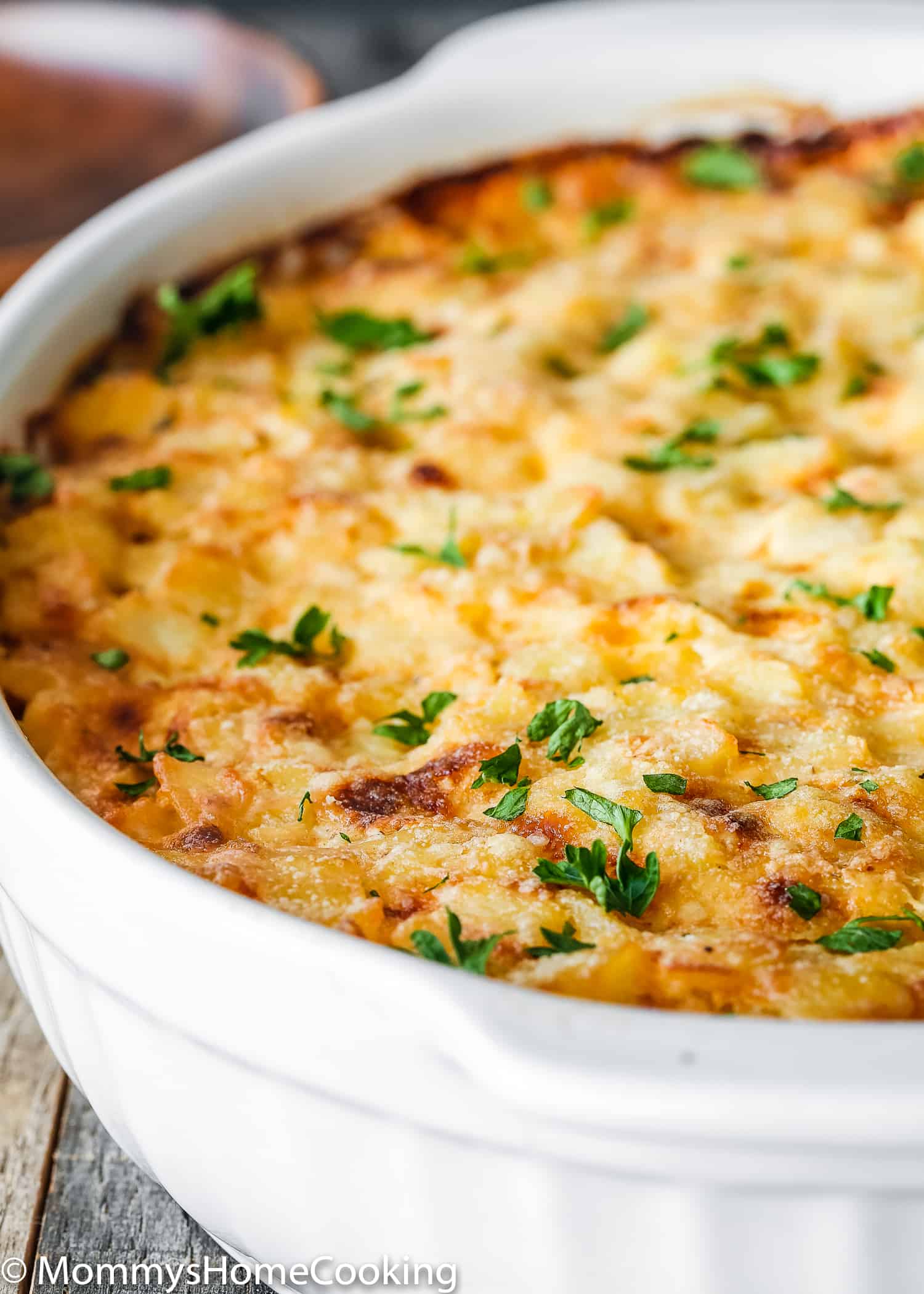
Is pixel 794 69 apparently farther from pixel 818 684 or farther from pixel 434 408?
pixel 818 684

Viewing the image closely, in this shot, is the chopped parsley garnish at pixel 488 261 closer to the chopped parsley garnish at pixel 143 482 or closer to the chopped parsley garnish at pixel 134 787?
the chopped parsley garnish at pixel 143 482

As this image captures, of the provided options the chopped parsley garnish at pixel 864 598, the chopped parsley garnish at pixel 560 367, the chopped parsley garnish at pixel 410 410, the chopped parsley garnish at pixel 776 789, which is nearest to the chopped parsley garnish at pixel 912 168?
the chopped parsley garnish at pixel 560 367

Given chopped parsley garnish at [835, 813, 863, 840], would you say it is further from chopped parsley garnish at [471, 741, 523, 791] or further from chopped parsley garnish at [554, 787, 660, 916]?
chopped parsley garnish at [471, 741, 523, 791]

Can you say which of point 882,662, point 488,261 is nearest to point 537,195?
point 488,261

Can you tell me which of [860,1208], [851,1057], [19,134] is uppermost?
[851,1057]

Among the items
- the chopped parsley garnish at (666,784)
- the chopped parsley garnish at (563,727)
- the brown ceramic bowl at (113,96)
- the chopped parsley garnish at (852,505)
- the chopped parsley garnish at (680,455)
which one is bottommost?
the brown ceramic bowl at (113,96)

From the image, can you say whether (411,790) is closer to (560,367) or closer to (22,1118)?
(22,1118)

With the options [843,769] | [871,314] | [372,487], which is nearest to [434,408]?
[372,487]
